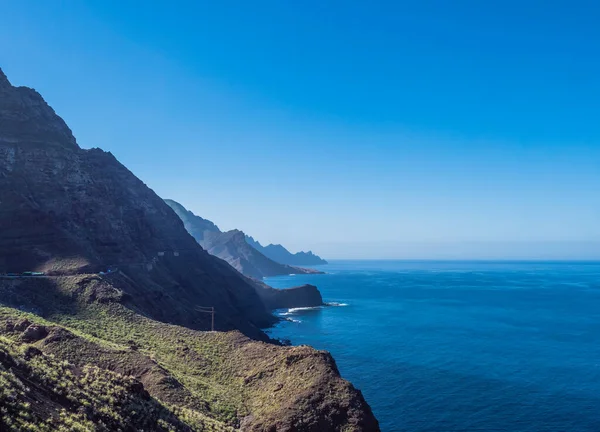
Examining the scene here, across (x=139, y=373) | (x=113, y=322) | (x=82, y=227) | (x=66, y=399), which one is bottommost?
(x=139, y=373)

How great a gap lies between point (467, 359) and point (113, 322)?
2583 inches

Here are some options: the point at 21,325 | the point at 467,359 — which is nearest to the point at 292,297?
the point at 467,359

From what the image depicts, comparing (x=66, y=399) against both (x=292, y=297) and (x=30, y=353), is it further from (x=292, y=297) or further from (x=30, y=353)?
(x=292, y=297)

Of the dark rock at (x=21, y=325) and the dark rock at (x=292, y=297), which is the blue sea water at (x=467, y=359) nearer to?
the dark rock at (x=292, y=297)

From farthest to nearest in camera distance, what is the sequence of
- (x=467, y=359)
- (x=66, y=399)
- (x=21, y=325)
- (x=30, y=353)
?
(x=467, y=359), (x=21, y=325), (x=30, y=353), (x=66, y=399)

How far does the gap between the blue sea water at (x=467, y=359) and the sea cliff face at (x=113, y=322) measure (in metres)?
21.6

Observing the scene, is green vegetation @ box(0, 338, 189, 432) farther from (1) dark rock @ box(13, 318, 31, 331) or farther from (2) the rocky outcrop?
(2) the rocky outcrop

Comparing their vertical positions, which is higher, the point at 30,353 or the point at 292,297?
the point at 30,353

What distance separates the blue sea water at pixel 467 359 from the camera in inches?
2140

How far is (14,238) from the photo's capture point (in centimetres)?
7038

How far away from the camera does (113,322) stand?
52750mm

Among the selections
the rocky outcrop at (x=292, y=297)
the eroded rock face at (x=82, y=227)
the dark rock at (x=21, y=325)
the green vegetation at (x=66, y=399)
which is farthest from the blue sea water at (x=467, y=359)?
the dark rock at (x=21, y=325)

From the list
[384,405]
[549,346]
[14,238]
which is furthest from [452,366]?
[14,238]

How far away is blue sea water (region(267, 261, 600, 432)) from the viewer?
5434cm
